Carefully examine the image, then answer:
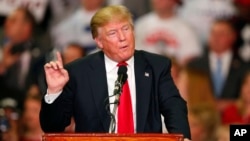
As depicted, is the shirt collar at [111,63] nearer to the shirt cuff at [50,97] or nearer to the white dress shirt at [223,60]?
the shirt cuff at [50,97]

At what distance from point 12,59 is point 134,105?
3.27 m

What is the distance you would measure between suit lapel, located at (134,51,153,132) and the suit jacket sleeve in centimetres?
33

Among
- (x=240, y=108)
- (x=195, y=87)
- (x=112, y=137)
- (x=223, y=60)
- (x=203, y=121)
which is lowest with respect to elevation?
(x=112, y=137)

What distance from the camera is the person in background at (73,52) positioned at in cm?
642

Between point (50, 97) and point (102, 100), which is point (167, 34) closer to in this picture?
point (102, 100)

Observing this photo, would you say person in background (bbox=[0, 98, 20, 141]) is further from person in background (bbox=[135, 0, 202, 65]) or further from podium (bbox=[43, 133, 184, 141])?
podium (bbox=[43, 133, 184, 141])

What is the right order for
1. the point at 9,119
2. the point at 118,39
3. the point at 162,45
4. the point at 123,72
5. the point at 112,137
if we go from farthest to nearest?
the point at 162,45 → the point at 9,119 → the point at 118,39 → the point at 123,72 → the point at 112,137

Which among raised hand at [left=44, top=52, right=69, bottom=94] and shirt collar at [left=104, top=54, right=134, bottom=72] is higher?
shirt collar at [left=104, top=54, right=134, bottom=72]

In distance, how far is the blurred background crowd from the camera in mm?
6414

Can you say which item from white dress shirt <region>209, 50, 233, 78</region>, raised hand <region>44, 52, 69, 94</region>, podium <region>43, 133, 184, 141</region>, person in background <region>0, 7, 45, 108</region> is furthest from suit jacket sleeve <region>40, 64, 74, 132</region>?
white dress shirt <region>209, 50, 233, 78</region>

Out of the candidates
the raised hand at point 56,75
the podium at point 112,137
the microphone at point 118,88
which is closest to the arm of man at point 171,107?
the microphone at point 118,88

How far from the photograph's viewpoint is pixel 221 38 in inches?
256

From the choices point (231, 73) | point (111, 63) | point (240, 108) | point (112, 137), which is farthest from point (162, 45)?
point (112, 137)

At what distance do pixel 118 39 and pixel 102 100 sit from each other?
1.00ft
